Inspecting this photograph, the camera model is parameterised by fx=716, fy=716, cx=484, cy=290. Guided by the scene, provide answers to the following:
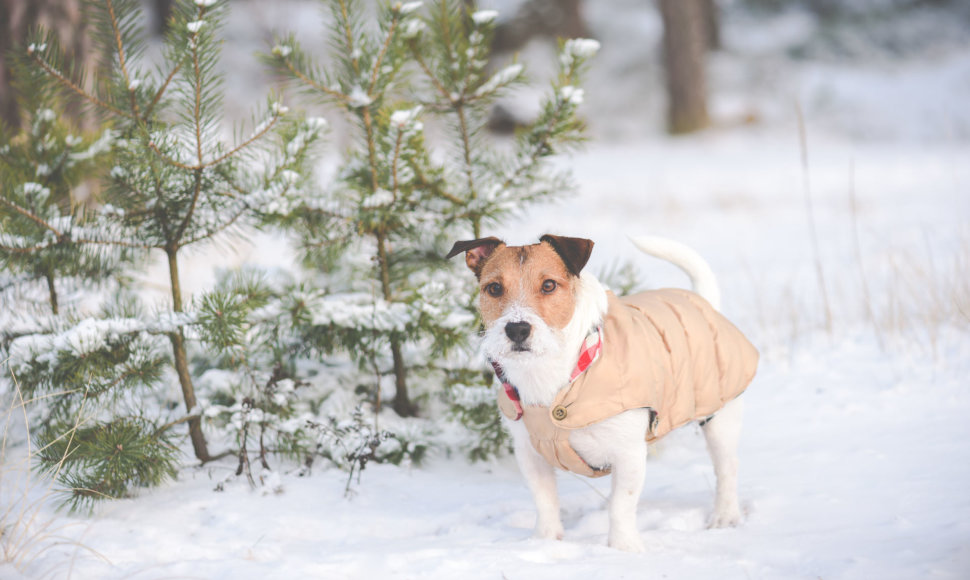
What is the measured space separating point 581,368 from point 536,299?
347 millimetres

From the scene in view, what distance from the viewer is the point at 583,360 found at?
9.87 feet

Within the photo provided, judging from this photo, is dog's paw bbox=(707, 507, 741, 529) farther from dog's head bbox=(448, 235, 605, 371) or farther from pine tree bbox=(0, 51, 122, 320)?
pine tree bbox=(0, 51, 122, 320)

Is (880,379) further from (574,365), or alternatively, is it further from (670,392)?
(574,365)

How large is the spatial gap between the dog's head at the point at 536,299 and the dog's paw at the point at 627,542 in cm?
82

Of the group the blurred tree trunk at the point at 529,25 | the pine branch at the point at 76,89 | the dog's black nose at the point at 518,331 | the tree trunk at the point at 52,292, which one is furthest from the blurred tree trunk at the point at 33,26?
the blurred tree trunk at the point at 529,25

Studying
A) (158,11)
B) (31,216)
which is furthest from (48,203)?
(158,11)

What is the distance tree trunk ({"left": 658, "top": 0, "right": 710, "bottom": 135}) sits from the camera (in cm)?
1742

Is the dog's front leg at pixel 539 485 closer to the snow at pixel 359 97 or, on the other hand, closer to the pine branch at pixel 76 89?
the snow at pixel 359 97

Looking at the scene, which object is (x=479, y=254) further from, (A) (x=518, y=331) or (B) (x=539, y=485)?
(B) (x=539, y=485)

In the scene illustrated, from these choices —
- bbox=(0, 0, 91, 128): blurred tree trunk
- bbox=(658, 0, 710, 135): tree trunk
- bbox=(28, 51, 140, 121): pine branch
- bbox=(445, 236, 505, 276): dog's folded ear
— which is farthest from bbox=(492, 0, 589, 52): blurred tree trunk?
bbox=(445, 236, 505, 276): dog's folded ear

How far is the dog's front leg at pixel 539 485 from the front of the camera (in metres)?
3.23

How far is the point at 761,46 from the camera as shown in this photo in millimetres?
24703

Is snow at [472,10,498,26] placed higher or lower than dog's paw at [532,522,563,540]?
higher

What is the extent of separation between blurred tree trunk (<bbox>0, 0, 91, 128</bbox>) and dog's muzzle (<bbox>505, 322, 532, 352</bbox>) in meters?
4.10
